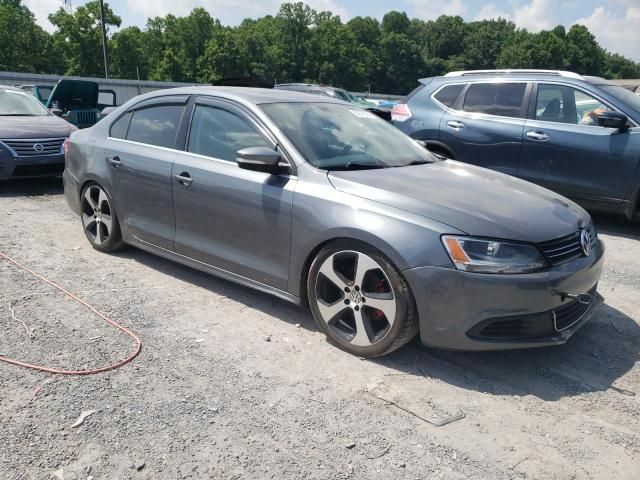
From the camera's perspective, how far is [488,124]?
266 inches

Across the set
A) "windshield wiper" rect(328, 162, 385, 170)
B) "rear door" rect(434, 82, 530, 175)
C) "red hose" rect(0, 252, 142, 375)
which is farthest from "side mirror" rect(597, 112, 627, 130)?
"red hose" rect(0, 252, 142, 375)

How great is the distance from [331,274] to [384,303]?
0.39 m

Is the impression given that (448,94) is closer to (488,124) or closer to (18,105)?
(488,124)

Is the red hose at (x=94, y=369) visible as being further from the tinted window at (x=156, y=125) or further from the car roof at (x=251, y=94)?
the car roof at (x=251, y=94)

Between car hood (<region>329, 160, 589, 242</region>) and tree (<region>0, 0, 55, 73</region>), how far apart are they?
55.8 meters

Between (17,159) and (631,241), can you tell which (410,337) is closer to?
(631,241)

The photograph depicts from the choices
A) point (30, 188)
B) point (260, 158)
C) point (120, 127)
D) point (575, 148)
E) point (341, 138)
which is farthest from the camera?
point (30, 188)

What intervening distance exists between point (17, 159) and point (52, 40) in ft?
175

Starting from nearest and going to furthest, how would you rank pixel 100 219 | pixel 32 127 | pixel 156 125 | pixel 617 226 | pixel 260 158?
pixel 260 158 < pixel 156 125 < pixel 100 219 < pixel 617 226 < pixel 32 127

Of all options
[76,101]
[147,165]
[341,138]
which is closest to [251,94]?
[341,138]

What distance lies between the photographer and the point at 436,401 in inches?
112

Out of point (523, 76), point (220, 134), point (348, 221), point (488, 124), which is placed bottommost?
point (348, 221)

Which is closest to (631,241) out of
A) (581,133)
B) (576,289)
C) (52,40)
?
(581,133)

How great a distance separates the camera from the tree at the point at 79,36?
5222 centimetres
